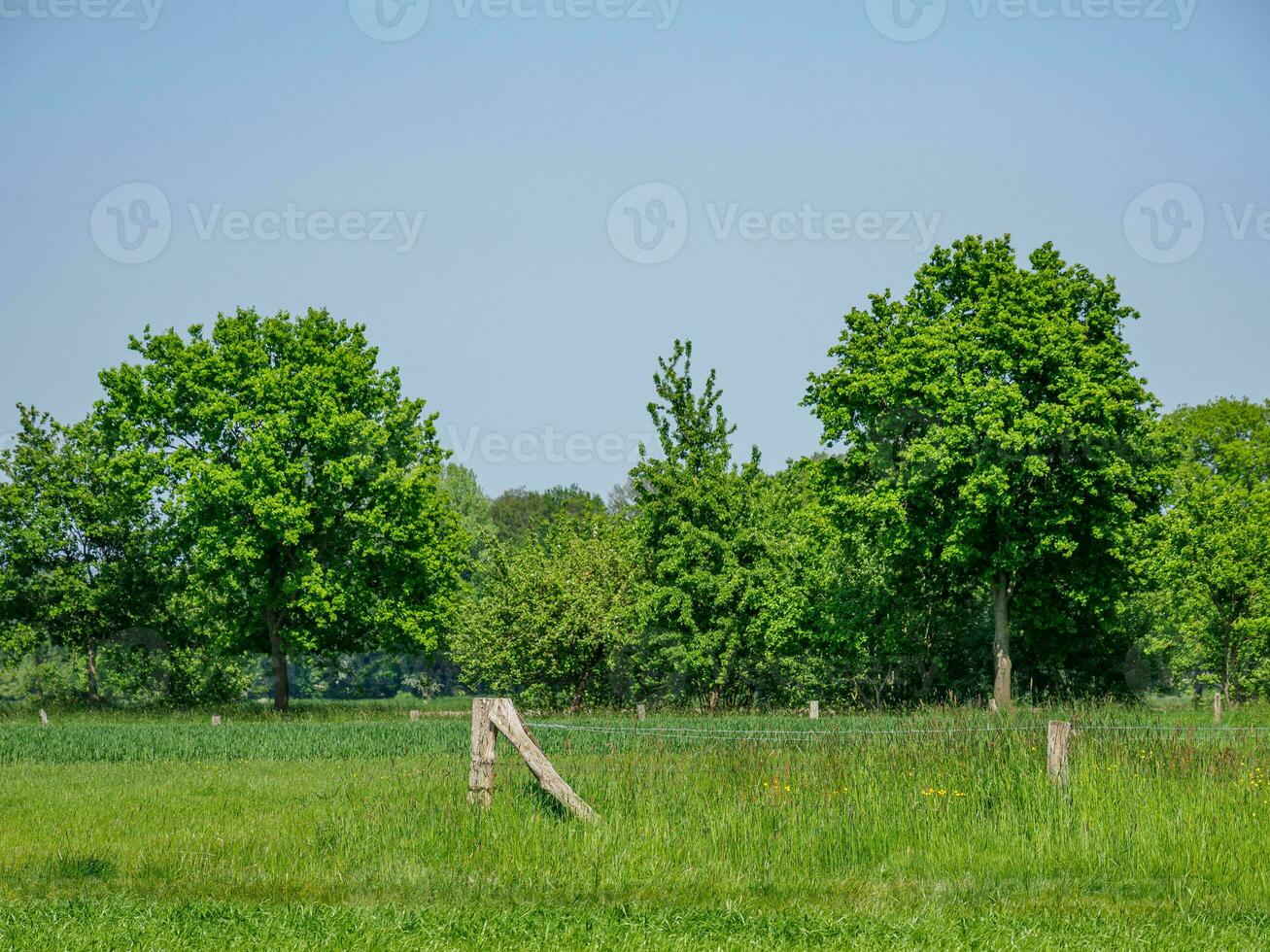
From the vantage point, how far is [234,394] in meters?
43.7

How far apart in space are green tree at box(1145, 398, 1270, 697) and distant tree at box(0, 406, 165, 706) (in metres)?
40.0

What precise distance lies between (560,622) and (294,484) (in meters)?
11.5

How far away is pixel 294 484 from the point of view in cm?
4291

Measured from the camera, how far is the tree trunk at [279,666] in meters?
44.4

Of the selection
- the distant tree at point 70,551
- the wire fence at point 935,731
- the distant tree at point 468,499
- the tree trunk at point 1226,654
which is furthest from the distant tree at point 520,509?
the wire fence at point 935,731

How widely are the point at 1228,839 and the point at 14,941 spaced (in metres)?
11.2

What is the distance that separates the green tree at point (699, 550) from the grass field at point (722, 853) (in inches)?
1078

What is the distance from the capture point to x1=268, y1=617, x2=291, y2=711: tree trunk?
44.4m

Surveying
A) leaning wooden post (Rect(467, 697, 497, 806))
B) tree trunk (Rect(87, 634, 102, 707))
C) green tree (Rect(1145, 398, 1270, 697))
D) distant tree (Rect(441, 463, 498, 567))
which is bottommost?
tree trunk (Rect(87, 634, 102, 707))

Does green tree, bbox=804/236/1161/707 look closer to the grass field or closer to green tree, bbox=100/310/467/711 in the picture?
green tree, bbox=100/310/467/711

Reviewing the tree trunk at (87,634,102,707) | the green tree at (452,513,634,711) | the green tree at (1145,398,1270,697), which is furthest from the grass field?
the tree trunk at (87,634,102,707)

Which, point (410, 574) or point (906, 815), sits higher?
point (410, 574)

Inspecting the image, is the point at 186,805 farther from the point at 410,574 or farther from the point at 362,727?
the point at 410,574

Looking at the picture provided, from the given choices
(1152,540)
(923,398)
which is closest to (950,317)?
(923,398)
